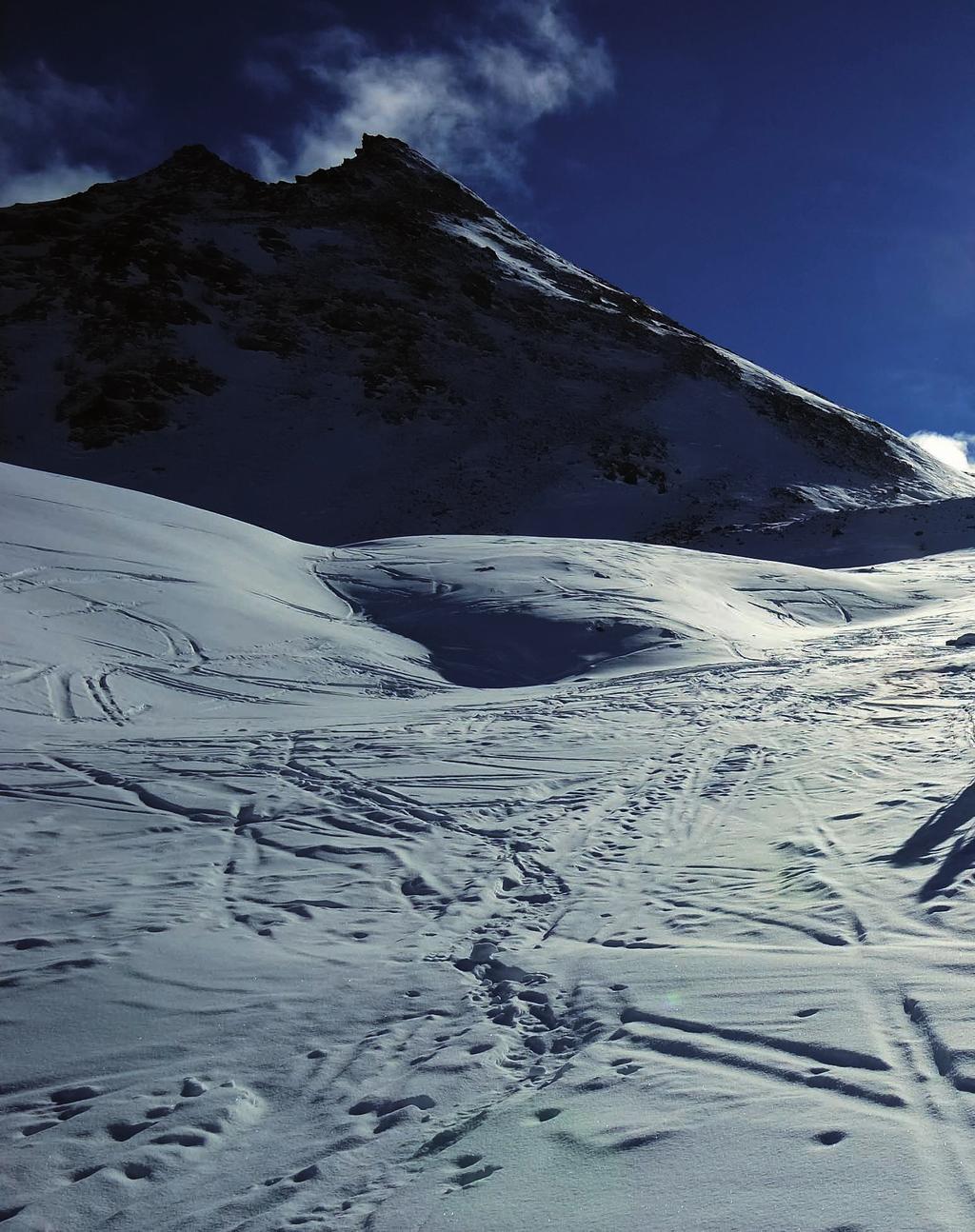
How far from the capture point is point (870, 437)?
4816 centimetres

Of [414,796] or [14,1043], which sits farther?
[414,796]

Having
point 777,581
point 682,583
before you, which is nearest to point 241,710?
point 682,583

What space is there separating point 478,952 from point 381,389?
42215 millimetres

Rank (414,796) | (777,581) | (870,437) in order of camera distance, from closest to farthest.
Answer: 1. (414,796)
2. (777,581)
3. (870,437)

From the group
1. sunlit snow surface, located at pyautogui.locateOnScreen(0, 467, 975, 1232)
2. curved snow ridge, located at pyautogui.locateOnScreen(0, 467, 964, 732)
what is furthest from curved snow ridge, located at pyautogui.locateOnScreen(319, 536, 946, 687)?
sunlit snow surface, located at pyautogui.locateOnScreen(0, 467, 975, 1232)

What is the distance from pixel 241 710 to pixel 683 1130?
6.79 m

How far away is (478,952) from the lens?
371 cm

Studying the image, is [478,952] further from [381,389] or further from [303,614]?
[381,389]

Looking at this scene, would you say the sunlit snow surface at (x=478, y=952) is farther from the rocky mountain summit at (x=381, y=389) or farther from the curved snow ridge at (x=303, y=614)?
Result: the rocky mountain summit at (x=381, y=389)

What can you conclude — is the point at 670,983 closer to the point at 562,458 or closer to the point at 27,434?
the point at 562,458

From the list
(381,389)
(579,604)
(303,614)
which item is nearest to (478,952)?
(303,614)

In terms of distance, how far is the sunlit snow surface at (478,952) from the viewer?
93.1 inches

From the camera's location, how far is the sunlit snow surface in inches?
93.1

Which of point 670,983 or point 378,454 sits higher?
point 378,454
